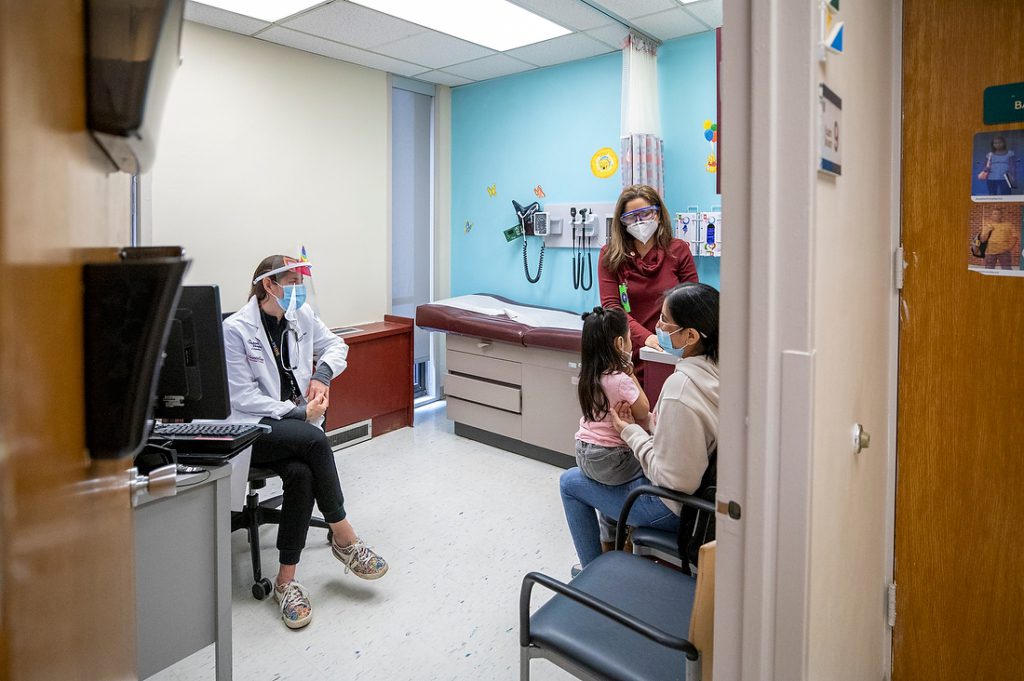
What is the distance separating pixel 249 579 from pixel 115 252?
2393 millimetres

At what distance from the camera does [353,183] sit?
4332 millimetres

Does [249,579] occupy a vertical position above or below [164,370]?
below

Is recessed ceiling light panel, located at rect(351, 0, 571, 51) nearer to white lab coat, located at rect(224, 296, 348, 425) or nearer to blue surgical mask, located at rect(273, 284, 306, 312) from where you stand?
blue surgical mask, located at rect(273, 284, 306, 312)

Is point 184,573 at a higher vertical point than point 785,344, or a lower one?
lower

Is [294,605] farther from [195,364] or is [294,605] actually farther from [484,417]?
[484,417]

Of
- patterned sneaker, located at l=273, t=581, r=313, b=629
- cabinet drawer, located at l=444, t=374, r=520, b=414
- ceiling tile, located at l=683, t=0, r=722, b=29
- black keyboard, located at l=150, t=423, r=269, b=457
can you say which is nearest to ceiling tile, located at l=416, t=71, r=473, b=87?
ceiling tile, located at l=683, t=0, r=722, b=29

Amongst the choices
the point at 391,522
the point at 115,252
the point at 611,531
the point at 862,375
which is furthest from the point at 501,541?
the point at 115,252

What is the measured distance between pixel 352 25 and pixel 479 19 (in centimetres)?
70

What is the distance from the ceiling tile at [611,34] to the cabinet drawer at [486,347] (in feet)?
6.06

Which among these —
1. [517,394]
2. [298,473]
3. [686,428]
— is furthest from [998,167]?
[517,394]

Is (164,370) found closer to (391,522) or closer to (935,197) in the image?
(391,522)

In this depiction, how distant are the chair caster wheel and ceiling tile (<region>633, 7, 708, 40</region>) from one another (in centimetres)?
327

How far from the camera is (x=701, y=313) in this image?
183cm

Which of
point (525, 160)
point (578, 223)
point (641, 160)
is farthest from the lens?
point (525, 160)
